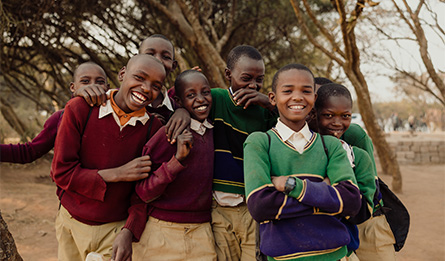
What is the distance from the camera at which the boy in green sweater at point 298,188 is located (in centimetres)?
148

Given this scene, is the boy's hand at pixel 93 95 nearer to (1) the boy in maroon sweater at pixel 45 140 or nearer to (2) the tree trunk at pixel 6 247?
(1) the boy in maroon sweater at pixel 45 140

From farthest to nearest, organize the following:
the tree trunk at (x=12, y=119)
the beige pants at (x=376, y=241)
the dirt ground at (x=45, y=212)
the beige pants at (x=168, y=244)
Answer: the tree trunk at (x=12, y=119) < the dirt ground at (x=45, y=212) < the beige pants at (x=376, y=241) < the beige pants at (x=168, y=244)

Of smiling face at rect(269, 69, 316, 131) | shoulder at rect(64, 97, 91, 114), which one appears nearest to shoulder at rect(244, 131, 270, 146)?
smiling face at rect(269, 69, 316, 131)

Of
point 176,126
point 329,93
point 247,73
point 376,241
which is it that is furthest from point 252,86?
point 376,241

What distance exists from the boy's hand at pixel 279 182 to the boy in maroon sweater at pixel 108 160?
64 centimetres

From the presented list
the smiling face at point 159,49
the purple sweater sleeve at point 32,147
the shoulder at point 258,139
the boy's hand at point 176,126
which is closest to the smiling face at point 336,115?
the shoulder at point 258,139

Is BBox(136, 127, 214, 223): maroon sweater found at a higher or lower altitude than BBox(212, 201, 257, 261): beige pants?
higher

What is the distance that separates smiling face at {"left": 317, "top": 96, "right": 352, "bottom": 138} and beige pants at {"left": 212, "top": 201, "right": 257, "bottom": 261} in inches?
27.8

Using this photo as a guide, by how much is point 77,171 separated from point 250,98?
3.37ft

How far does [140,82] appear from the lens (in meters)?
1.79

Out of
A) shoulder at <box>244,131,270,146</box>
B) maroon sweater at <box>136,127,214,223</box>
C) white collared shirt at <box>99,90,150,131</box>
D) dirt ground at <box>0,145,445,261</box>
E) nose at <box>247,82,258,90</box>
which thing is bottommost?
dirt ground at <box>0,145,445,261</box>

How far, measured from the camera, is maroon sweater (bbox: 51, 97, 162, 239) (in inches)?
68.2

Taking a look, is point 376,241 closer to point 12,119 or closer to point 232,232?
point 232,232

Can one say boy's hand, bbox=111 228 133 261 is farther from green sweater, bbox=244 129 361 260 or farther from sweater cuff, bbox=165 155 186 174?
green sweater, bbox=244 129 361 260
